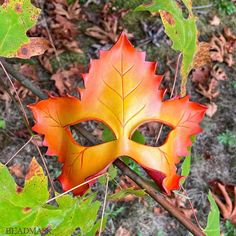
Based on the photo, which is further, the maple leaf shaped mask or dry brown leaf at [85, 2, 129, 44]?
dry brown leaf at [85, 2, 129, 44]

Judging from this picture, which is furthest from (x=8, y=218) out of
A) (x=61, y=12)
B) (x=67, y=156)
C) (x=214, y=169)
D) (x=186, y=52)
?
(x=61, y=12)

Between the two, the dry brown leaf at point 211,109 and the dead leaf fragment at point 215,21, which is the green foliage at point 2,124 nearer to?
the dry brown leaf at point 211,109

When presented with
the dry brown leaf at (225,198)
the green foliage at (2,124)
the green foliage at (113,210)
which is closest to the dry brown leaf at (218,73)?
the dry brown leaf at (225,198)

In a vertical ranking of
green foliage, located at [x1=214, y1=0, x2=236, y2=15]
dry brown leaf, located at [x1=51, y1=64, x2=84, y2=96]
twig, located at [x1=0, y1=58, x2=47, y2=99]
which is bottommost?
dry brown leaf, located at [x1=51, y1=64, x2=84, y2=96]

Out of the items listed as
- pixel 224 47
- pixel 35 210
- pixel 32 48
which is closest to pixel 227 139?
pixel 224 47

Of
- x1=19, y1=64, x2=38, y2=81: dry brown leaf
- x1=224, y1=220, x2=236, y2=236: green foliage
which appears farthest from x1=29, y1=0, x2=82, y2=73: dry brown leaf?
x1=224, y1=220, x2=236, y2=236: green foliage

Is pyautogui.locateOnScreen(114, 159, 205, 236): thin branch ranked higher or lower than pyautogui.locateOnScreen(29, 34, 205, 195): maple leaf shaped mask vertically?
lower

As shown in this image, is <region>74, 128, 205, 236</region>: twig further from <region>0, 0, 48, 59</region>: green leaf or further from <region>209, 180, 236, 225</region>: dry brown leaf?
<region>209, 180, 236, 225</region>: dry brown leaf
